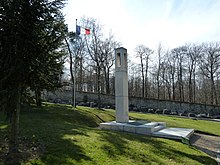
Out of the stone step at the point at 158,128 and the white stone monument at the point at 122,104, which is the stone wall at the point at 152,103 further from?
the stone step at the point at 158,128

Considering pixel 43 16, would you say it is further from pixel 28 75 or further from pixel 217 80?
pixel 217 80

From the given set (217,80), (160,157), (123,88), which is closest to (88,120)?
(123,88)

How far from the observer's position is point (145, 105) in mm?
35969

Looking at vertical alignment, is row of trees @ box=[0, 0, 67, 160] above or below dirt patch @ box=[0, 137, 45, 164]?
above

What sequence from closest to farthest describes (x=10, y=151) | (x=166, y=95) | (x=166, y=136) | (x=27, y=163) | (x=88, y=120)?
(x=27, y=163), (x=10, y=151), (x=166, y=136), (x=88, y=120), (x=166, y=95)

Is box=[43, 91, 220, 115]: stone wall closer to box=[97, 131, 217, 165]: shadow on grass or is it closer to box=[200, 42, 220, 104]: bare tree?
box=[200, 42, 220, 104]: bare tree

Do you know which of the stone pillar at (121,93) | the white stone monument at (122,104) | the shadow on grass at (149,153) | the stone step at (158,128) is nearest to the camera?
the shadow on grass at (149,153)

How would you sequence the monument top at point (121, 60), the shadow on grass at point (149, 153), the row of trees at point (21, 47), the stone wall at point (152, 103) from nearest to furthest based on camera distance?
1. the row of trees at point (21, 47)
2. the shadow on grass at point (149, 153)
3. the monument top at point (121, 60)
4. the stone wall at point (152, 103)

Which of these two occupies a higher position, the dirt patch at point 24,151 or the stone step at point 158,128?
the dirt patch at point 24,151

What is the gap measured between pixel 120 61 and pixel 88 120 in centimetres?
450

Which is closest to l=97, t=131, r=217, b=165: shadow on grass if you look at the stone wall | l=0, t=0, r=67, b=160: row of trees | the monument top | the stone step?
l=0, t=0, r=67, b=160: row of trees

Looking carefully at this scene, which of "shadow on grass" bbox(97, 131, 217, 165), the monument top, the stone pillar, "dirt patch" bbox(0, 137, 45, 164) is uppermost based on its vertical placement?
the monument top

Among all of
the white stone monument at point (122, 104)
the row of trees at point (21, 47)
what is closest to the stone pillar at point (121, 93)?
the white stone monument at point (122, 104)

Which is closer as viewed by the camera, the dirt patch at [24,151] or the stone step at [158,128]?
the dirt patch at [24,151]
